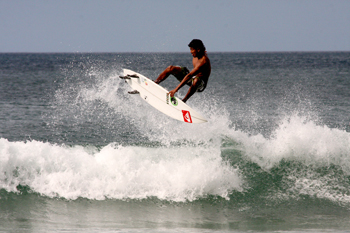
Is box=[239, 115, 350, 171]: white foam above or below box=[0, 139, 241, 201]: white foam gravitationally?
above

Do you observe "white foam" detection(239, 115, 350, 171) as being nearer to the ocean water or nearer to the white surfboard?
the ocean water

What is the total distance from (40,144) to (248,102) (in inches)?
464

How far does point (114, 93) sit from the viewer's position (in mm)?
9797

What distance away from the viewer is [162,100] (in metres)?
8.19

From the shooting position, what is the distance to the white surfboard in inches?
303

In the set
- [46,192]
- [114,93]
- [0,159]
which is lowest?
[46,192]

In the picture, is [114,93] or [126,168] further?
[114,93]

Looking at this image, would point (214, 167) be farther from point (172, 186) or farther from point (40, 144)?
point (40, 144)

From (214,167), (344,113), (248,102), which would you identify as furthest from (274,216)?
(248,102)

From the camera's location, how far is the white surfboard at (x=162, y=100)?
25.2 feet
